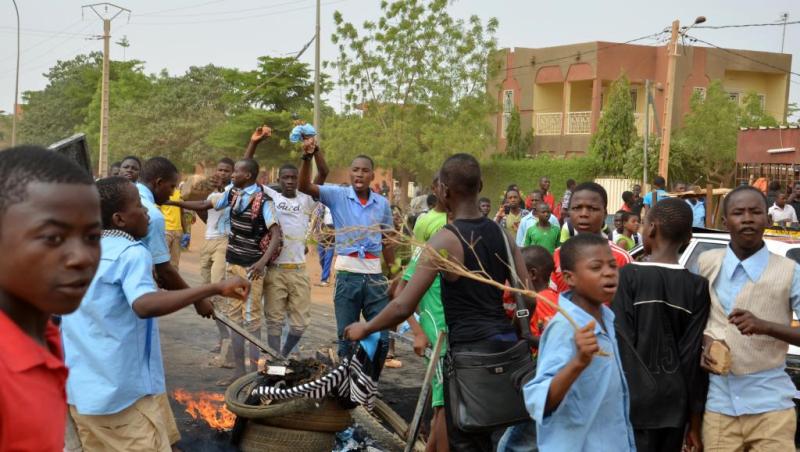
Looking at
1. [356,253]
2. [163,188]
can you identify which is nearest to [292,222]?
[356,253]

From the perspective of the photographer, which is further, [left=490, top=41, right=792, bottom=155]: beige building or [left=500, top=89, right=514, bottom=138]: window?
[left=500, top=89, right=514, bottom=138]: window

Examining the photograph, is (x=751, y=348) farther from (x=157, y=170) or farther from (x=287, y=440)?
(x=157, y=170)

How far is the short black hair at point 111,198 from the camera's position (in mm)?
3943

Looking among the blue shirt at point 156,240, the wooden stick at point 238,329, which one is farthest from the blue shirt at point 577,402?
the blue shirt at point 156,240

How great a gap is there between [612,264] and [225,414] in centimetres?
413

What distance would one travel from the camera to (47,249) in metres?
1.87

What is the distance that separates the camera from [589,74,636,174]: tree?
31.9m

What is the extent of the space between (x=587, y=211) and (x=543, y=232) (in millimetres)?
4345

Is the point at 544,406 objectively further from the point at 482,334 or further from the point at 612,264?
the point at 482,334

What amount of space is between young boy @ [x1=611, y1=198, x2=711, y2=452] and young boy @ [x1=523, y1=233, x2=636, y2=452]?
508mm

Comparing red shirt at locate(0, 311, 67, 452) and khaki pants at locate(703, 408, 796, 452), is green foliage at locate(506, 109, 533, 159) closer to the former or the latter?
khaki pants at locate(703, 408, 796, 452)

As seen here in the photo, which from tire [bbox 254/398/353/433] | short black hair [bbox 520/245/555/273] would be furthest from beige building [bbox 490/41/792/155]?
tire [bbox 254/398/353/433]

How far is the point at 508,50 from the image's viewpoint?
3947 centimetres

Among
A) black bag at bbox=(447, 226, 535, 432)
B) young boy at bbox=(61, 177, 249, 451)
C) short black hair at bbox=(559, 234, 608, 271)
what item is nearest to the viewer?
short black hair at bbox=(559, 234, 608, 271)
